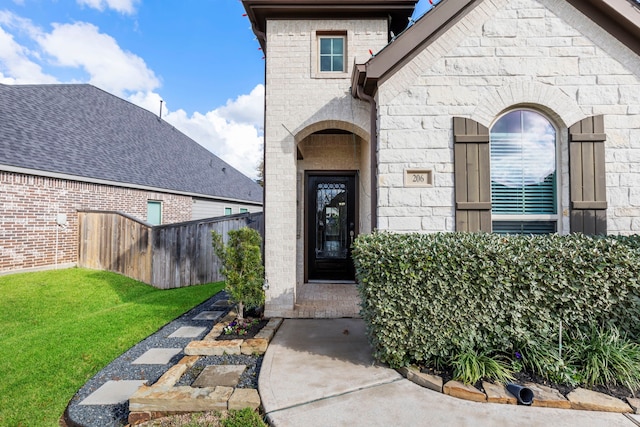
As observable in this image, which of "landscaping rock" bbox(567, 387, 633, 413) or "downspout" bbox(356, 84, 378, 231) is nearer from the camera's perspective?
"landscaping rock" bbox(567, 387, 633, 413)

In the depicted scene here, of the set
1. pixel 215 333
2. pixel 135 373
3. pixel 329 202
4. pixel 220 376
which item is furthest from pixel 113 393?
pixel 329 202

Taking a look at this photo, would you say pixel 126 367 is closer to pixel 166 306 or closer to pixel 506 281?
pixel 166 306

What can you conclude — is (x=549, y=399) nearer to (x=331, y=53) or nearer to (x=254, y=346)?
(x=254, y=346)

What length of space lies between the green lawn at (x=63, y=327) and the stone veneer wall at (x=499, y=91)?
13.2 ft

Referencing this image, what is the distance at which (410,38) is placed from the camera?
3.96m

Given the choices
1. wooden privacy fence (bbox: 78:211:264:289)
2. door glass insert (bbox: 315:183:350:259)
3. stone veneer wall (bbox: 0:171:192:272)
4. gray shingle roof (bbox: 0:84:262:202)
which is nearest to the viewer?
door glass insert (bbox: 315:183:350:259)

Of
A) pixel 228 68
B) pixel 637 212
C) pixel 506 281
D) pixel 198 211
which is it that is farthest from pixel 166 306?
pixel 228 68

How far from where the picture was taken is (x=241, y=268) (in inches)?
179

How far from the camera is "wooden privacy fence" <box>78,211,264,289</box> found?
7812mm

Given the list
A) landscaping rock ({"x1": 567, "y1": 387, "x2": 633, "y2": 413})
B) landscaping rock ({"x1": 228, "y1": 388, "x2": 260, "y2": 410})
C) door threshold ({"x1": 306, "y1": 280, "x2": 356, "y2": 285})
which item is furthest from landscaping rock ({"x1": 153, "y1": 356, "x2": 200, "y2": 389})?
door threshold ({"x1": 306, "y1": 280, "x2": 356, "y2": 285})

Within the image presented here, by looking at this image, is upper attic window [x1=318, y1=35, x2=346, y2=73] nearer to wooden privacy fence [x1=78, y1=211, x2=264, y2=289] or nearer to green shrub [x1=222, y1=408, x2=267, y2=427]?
wooden privacy fence [x1=78, y1=211, x2=264, y2=289]

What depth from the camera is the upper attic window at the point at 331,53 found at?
539 centimetres

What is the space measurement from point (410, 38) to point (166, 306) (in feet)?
20.7

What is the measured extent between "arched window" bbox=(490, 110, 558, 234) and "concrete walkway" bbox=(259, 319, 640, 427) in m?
2.29
